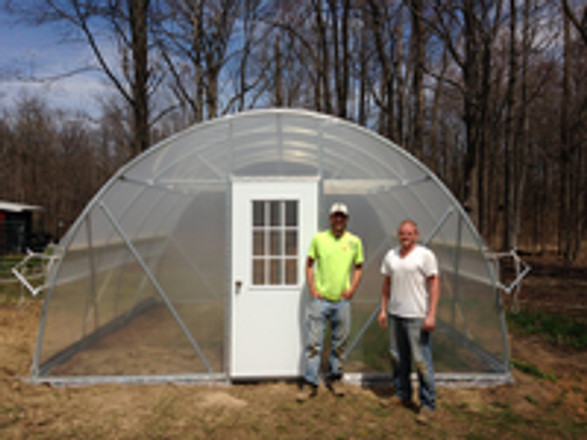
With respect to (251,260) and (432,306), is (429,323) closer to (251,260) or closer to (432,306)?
(432,306)

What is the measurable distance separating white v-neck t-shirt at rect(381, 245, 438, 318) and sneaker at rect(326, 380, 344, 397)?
1136mm

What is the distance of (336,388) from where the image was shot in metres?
4.88

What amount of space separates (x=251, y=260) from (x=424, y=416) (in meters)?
2.40

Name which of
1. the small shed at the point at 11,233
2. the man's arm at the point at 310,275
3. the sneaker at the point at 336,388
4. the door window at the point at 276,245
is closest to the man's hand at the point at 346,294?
the man's arm at the point at 310,275

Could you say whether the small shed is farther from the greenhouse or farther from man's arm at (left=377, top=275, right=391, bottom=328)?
man's arm at (left=377, top=275, right=391, bottom=328)

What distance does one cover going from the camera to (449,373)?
17.0ft

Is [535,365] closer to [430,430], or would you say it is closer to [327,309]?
[430,430]

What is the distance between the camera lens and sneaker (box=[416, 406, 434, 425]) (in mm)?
4273

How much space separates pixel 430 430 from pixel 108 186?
14.1 feet

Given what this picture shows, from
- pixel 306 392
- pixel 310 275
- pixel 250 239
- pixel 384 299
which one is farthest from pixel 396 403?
pixel 250 239

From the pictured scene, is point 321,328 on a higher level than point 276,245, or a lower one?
lower

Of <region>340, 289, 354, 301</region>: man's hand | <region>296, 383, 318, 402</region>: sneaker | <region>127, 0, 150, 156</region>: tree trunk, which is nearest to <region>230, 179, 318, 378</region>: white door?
<region>296, 383, 318, 402</region>: sneaker

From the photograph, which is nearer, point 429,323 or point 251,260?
point 429,323

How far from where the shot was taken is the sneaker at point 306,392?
15.5 feet
